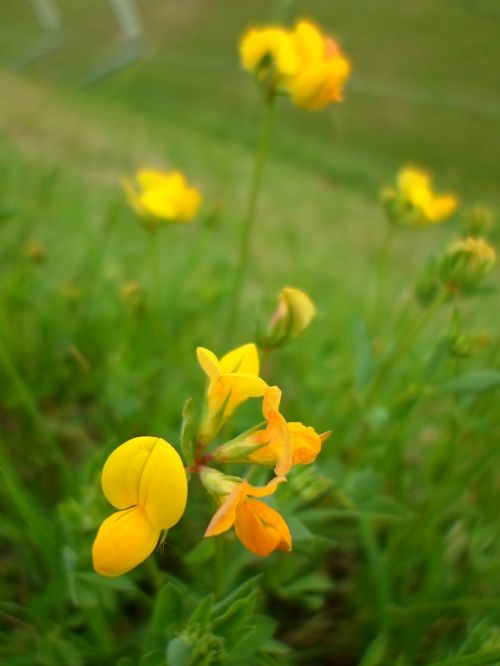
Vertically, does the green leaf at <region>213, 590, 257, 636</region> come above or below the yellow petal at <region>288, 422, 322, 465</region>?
below

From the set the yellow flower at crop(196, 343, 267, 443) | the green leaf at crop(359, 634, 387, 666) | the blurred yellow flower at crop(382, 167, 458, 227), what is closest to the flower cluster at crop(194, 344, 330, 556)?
the yellow flower at crop(196, 343, 267, 443)

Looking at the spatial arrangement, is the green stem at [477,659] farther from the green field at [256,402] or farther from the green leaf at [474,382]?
the green leaf at [474,382]

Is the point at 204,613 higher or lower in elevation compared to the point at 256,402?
higher

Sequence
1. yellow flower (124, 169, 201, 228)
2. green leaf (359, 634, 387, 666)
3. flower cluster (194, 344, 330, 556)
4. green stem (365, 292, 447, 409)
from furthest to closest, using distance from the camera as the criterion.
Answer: yellow flower (124, 169, 201, 228), green stem (365, 292, 447, 409), green leaf (359, 634, 387, 666), flower cluster (194, 344, 330, 556)

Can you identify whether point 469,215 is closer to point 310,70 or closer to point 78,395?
point 310,70

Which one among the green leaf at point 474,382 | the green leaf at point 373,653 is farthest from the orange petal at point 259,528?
the green leaf at point 474,382

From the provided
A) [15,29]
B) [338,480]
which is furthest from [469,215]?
[15,29]

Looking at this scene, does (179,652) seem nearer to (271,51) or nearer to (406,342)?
(406,342)

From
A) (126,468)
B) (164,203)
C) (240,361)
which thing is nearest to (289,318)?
(240,361)

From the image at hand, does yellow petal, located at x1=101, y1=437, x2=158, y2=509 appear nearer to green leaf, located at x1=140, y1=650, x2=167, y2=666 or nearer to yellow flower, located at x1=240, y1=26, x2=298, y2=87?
green leaf, located at x1=140, y1=650, x2=167, y2=666
